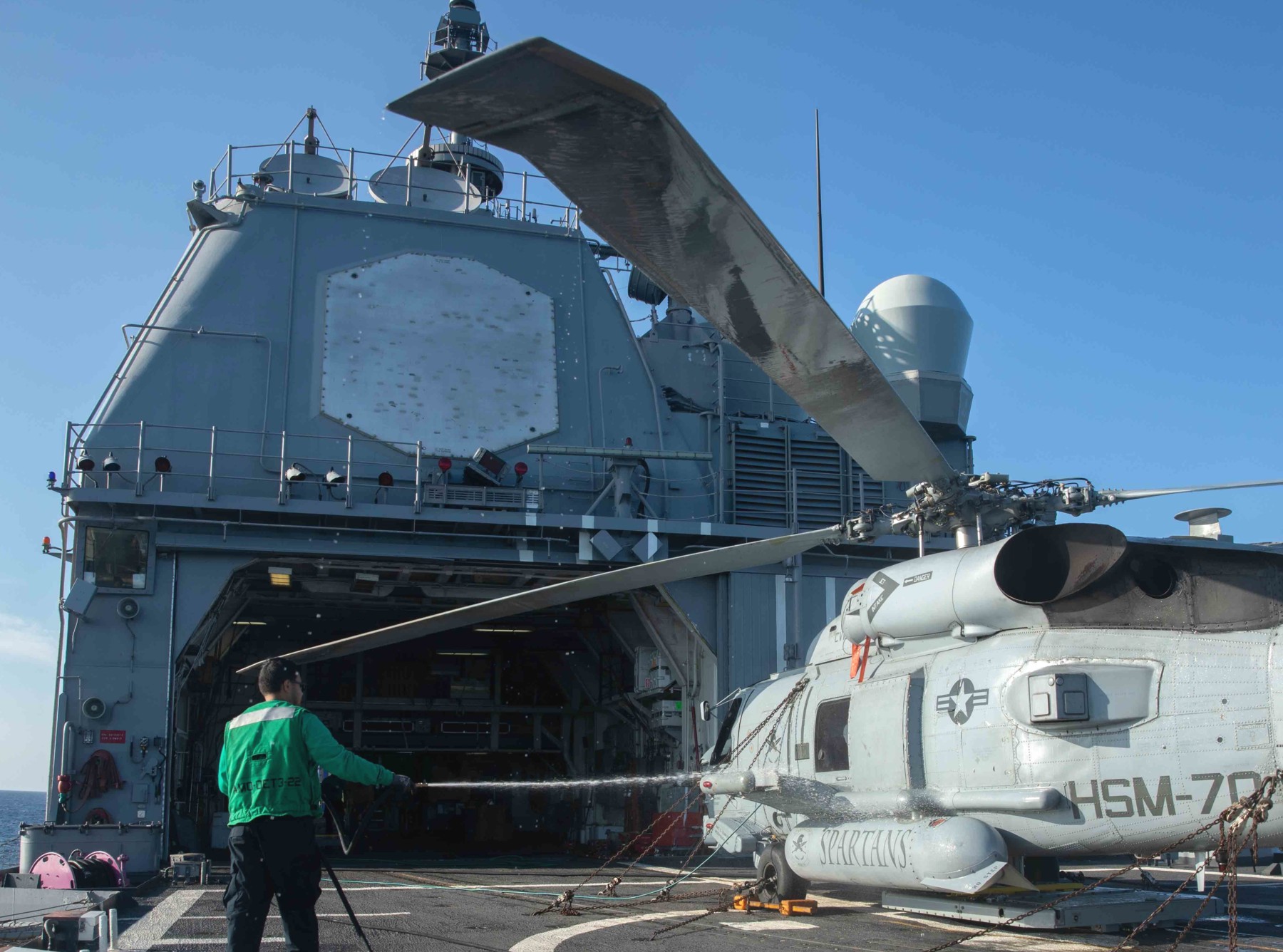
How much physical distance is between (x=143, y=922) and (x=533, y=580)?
10.1 metres

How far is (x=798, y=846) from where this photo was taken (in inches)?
396

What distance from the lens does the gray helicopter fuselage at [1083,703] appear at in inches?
290

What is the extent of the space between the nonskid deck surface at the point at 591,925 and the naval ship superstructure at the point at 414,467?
16.6 ft

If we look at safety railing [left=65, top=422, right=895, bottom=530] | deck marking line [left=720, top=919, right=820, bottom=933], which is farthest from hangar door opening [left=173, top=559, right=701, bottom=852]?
deck marking line [left=720, top=919, right=820, bottom=933]

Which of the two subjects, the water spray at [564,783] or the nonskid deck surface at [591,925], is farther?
the water spray at [564,783]

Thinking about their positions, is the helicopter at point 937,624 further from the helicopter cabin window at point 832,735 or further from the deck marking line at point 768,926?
the deck marking line at point 768,926

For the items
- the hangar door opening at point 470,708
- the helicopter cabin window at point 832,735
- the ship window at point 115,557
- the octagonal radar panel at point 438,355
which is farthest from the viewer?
the hangar door opening at point 470,708

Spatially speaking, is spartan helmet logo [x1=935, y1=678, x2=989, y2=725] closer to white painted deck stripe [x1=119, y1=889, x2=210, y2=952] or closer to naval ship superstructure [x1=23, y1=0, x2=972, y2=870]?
white painted deck stripe [x1=119, y1=889, x2=210, y2=952]

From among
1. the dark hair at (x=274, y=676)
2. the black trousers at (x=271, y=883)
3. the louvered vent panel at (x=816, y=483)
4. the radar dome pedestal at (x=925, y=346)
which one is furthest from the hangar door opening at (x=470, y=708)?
the black trousers at (x=271, y=883)

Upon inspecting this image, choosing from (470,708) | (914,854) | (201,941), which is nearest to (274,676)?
(201,941)

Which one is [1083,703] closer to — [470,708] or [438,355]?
[438,355]

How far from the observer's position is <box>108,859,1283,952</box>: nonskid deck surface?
327 inches

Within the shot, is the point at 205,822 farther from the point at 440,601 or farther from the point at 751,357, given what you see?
the point at 751,357

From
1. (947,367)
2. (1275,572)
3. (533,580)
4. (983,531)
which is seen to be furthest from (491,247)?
(1275,572)
